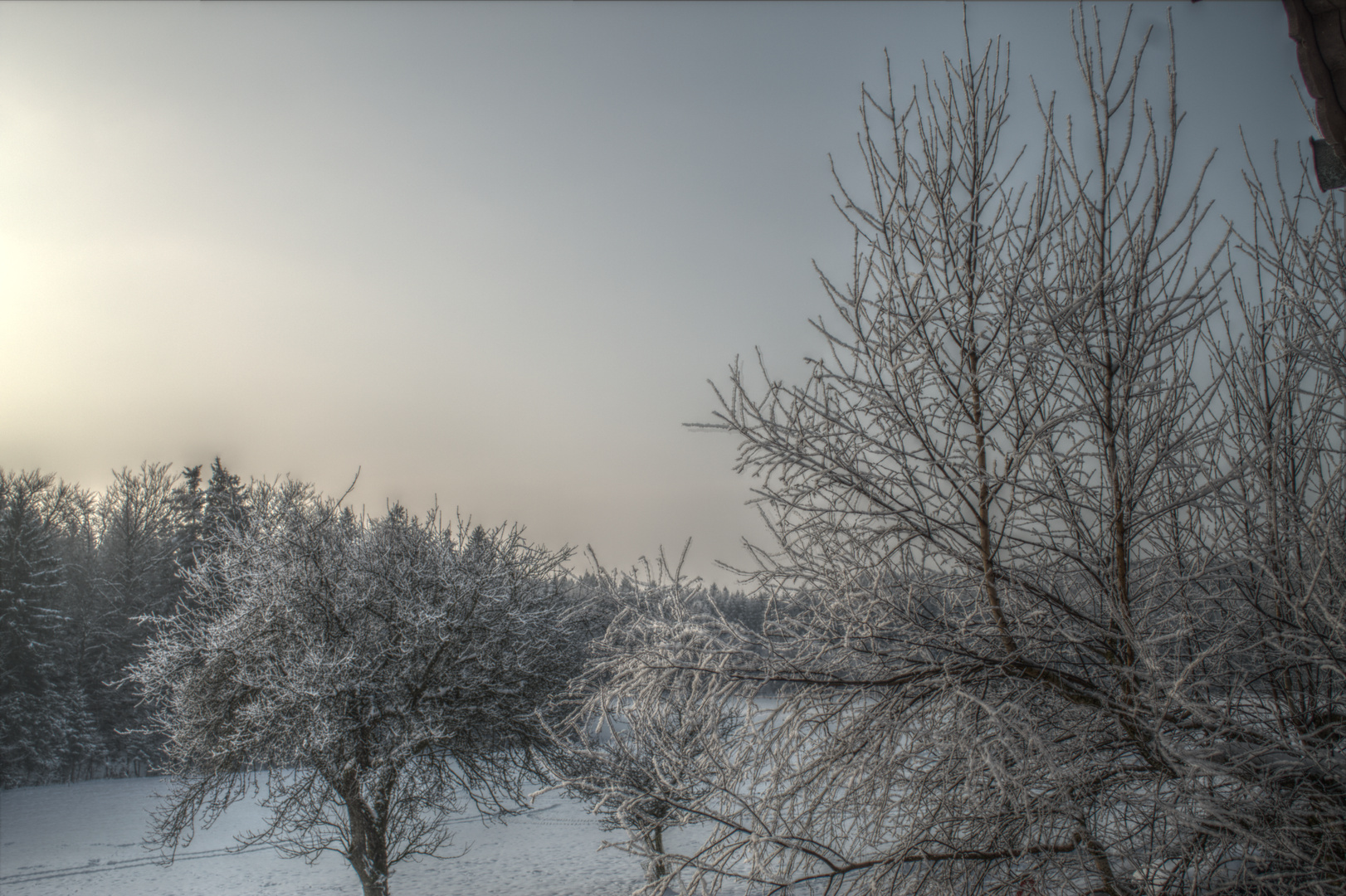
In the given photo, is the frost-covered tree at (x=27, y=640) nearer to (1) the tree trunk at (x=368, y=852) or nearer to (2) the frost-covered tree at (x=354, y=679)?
(2) the frost-covered tree at (x=354, y=679)

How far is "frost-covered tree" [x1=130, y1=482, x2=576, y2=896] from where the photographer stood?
10234 mm

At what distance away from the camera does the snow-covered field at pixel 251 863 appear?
55.1 ft

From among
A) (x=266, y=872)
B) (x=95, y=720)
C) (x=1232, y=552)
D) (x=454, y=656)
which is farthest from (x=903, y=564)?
(x=95, y=720)

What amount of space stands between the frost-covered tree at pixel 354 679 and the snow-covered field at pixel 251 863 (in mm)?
4070

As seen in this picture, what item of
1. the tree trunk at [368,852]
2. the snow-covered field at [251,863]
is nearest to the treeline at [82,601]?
the snow-covered field at [251,863]

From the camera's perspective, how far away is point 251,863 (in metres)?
19.8

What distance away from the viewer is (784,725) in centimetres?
314

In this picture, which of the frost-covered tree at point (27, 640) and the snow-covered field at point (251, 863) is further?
the frost-covered tree at point (27, 640)

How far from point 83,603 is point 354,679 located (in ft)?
103

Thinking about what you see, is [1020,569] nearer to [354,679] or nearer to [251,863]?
[354,679]

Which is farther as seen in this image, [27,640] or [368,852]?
[27,640]

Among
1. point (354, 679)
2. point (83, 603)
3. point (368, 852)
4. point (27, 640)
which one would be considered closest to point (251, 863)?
point (368, 852)

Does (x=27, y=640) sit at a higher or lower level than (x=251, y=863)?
higher

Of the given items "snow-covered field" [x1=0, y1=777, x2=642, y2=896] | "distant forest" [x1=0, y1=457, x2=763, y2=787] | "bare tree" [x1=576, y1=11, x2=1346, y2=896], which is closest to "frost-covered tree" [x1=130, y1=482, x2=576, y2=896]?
"snow-covered field" [x1=0, y1=777, x2=642, y2=896]
